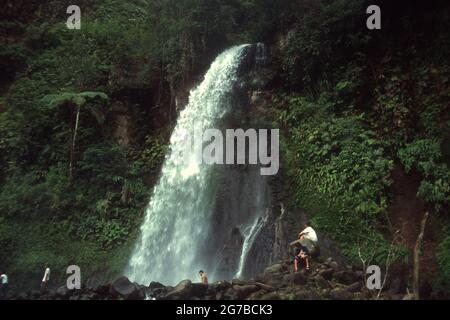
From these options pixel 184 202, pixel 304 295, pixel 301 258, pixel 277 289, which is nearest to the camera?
pixel 304 295

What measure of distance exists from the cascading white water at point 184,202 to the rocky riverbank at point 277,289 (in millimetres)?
2508

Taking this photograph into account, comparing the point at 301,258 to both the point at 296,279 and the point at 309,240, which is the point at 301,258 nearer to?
the point at 309,240

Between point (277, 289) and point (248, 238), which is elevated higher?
point (248, 238)

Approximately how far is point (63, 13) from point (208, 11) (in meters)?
10.5

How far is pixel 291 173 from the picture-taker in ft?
38.5

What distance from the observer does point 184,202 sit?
41.4ft

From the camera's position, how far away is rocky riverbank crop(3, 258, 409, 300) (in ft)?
23.8

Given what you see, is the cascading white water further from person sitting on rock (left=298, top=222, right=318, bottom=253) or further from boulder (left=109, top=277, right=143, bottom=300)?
person sitting on rock (left=298, top=222, right=318, bottom=253)

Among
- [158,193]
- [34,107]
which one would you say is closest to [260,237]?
[158,193]

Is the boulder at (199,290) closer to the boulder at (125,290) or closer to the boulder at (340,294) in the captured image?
the boulder at (125,290)

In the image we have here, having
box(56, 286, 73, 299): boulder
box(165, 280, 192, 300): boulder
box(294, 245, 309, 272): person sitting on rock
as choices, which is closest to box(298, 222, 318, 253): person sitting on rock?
box(294, 245, 309, 272): person sitting on rock

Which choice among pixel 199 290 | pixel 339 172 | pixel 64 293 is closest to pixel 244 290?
pixel 199 290

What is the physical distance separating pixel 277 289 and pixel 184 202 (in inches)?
227
